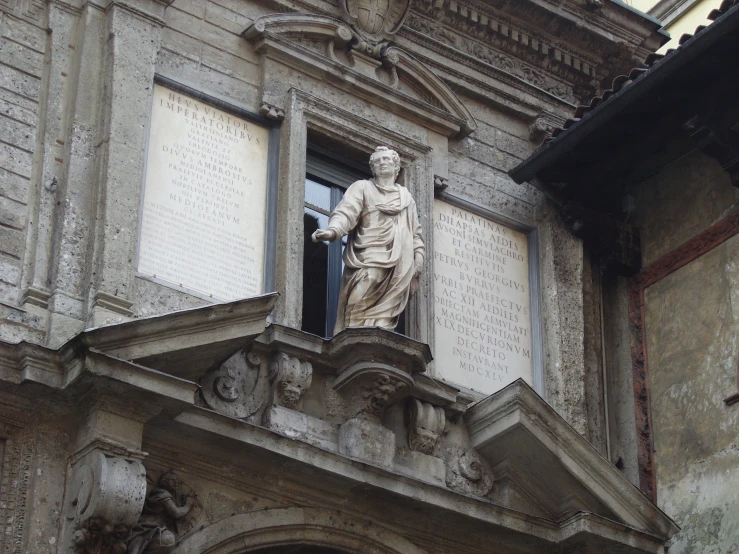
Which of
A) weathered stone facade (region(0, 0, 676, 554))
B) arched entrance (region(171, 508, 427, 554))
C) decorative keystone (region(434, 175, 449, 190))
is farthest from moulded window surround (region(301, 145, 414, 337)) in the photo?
arched entrance (region(171, 508, 427, 554))

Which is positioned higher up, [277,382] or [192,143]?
[192,143]

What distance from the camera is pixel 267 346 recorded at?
9781mm

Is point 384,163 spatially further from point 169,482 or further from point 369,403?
point 169,482

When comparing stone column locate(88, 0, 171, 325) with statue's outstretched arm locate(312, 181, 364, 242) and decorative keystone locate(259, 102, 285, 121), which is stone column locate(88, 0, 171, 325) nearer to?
decorative keystone locate(259, 102, 285, 121)

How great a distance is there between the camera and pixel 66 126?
985 cm

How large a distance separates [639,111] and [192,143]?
9.52ft

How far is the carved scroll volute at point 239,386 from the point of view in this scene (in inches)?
374

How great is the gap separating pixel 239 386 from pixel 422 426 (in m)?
1.14

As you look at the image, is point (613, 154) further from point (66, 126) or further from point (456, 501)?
point (66, 126)

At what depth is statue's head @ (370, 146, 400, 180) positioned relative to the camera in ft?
34.8

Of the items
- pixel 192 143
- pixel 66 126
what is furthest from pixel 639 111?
pixel 66 126

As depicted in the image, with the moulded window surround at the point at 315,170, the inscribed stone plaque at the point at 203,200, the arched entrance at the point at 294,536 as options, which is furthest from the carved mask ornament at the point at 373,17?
the arched entrance at the point at 294,536

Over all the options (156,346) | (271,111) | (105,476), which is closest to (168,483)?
(105,476)

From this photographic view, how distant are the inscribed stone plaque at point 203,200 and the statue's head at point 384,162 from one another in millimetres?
663
